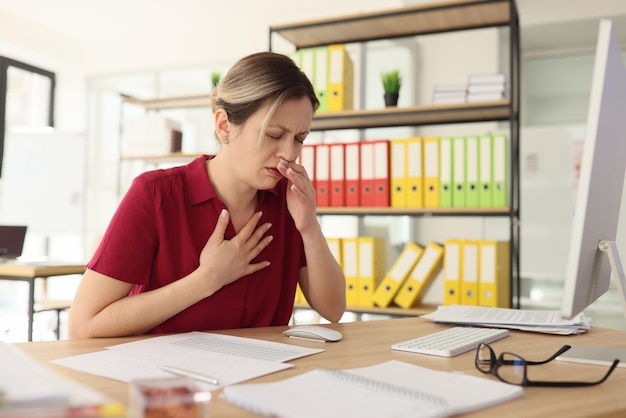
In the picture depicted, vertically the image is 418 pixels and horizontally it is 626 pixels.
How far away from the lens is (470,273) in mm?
2723

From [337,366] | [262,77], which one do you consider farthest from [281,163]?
[337,366]

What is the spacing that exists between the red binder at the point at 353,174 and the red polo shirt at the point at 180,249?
1445 mm

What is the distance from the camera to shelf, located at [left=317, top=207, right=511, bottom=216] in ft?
8.85

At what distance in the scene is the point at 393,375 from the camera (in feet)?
2.88

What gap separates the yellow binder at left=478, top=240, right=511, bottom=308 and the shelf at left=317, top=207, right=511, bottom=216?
0.14 meters

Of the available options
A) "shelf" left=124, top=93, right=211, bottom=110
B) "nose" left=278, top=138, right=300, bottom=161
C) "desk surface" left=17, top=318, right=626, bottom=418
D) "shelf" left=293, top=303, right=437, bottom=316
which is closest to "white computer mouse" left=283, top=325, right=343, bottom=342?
"desk surface" left=17, top=318, right=626, bottom=418

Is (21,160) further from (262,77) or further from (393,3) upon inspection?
(262,77)

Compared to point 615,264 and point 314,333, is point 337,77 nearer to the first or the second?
point 314,333

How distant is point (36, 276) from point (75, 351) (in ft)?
7.41

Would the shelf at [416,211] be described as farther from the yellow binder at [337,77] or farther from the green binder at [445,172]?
the yellow binder at [337,77]

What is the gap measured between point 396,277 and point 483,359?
1830mm

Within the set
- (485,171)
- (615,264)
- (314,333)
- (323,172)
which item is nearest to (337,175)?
(323,172)

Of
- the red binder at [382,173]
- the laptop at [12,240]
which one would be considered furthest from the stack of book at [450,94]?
the laptop at [12,240]

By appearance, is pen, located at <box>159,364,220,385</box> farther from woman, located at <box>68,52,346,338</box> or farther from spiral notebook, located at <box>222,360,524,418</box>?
woman, located at <box>68,52,346,338</box>
